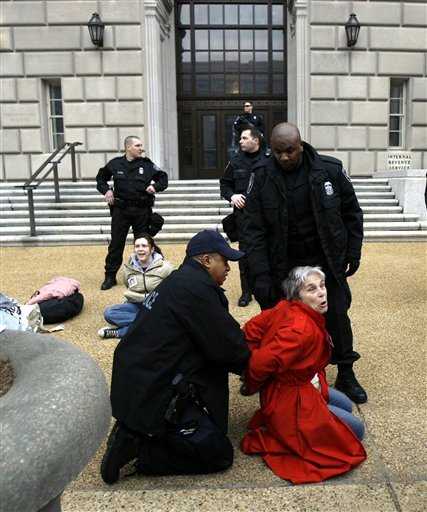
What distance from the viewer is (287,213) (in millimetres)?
3309

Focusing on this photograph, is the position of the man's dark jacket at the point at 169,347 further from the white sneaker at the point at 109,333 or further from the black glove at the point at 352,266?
the white sneaker at the point at 109,333

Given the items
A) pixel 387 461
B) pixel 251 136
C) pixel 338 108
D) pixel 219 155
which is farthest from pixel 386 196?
pixel 387 461

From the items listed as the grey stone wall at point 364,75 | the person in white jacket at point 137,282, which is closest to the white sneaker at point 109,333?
the person in white jacket at point 137,282

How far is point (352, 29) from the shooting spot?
511 inches

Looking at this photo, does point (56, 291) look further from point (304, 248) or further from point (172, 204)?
point (172, 204)

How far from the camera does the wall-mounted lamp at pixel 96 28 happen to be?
41.1 ft

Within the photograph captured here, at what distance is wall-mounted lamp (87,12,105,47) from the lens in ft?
41.1

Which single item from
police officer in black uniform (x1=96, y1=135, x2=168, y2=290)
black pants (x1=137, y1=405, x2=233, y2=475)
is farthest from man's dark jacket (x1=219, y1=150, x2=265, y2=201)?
black pants (x1=137, y1=405, x2=233, y2=475)

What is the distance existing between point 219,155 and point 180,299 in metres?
12.9

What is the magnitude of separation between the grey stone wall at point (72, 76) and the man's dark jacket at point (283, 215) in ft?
34.1

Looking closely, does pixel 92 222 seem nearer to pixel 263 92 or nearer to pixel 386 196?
pixel 386 196

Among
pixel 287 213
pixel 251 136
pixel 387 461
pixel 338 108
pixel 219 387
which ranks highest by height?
pixel 338 108

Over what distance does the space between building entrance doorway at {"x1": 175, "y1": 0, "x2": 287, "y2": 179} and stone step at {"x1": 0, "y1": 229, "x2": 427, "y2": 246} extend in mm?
5791

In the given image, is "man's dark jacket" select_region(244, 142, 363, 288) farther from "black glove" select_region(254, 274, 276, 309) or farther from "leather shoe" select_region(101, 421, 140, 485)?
"leather shoe" select_region(101, 421, 140, 485)
